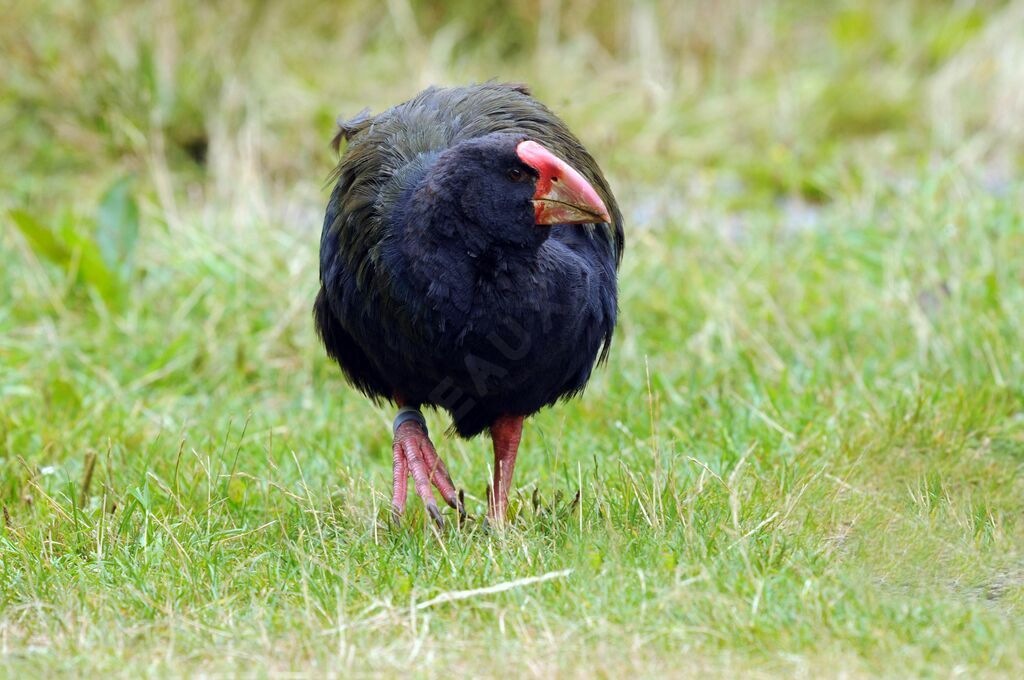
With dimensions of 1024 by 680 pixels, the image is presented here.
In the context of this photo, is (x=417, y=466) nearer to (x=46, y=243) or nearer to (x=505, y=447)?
(x=505, y=447)

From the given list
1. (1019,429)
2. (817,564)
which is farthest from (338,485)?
(1019,429)

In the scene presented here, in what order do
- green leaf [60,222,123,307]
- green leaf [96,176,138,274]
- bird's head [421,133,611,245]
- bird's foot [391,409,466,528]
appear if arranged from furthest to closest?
green leaf [96,176,138,274]
green leaf [60,222,123,307]
bird's foot [391,409,466,528]
bird's head [421,133,611,245]

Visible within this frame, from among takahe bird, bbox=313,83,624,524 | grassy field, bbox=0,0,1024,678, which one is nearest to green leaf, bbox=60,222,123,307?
grassy field, bbox=0,0,1024,678

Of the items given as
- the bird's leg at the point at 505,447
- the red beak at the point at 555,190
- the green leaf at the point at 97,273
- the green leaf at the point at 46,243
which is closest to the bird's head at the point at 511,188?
the red beak at the point at 555,190

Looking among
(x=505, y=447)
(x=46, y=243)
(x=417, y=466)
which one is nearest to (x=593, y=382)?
(x=505, y=447)

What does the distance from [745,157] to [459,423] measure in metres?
4.04

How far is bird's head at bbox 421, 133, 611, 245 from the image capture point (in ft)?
10.3

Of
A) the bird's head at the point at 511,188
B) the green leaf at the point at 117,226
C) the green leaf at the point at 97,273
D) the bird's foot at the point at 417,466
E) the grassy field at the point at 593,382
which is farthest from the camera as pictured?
the green leaf at the point at 117,226

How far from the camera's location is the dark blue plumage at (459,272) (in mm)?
3131

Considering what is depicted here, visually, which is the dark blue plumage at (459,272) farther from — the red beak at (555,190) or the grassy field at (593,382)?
the grassy field at (593,382)

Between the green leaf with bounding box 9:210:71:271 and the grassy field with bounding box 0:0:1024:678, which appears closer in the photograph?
the grassy field with bounding box 0:0:1024:678

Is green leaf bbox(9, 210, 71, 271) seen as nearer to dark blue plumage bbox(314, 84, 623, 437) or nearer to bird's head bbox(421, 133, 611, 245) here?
dark blue plumage bbox(314, 84, 623, 437)

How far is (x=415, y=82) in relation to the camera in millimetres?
7191

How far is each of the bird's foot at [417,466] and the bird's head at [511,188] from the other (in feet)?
2.15
